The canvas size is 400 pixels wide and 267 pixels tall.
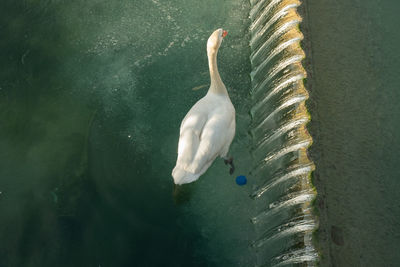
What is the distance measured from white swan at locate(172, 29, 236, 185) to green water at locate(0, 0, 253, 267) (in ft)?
1.70

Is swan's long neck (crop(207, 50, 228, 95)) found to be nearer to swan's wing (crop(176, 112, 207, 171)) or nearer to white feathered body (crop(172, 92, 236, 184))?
white feathered body (crop(172, 92, 236, 184))

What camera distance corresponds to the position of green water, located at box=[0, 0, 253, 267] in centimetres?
509

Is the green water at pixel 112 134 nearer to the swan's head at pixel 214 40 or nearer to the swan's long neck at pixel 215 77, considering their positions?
the swan's long neck at pixel 215 77

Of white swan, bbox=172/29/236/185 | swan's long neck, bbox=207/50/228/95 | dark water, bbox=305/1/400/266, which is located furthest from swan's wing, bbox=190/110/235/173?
dark water, bbox=305/1/400/266

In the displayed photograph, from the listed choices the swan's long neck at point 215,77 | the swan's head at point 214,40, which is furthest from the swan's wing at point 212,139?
the swan's head at point 214,40

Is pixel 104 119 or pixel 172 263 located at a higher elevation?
pixel 104 119

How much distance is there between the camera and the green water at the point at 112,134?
5094mm

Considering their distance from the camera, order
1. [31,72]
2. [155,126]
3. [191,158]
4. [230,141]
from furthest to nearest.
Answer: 1. [31,72]
2. [155,126]
3. [230,141]
4. [191,158]

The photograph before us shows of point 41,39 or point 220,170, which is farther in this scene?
point 41,39

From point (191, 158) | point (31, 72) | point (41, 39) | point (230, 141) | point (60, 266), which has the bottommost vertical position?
point (60, 266)

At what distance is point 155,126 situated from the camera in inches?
233

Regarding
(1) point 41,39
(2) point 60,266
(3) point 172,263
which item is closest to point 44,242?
(2) point 60,266

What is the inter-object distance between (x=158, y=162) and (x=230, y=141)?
1003 mm

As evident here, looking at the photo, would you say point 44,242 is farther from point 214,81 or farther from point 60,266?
point 214,81
